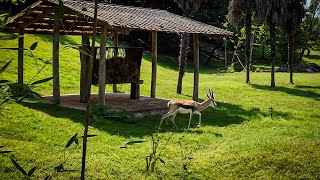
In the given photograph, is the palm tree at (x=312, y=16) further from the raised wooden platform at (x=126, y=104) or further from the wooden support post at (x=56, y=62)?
the wooden support post at (x=56, y=62)

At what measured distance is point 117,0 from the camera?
4247cm

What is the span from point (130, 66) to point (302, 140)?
736 centimetres

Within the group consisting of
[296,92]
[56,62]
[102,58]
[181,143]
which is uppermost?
[102,58]

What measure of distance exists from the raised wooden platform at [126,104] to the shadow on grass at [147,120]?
46 centimetres

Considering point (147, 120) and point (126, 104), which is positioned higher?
point (126, 104)

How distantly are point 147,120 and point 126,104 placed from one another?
2.02m

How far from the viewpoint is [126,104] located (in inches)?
597

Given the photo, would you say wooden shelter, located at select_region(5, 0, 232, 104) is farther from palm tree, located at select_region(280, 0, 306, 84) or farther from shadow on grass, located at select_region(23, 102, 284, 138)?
palm tree, located at select_region(280, 0, 306, 84)

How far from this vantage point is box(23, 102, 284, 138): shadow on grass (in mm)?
11619

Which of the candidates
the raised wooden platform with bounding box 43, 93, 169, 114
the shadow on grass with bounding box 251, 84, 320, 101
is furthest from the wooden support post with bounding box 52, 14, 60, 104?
the shadow on grass with bounding box 251, 84, 320, 101

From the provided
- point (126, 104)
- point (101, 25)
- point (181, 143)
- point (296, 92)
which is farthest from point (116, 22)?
point (296, 92)

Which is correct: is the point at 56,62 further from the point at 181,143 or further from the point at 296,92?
the point at 296,92

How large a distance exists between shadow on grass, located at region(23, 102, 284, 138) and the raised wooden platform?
46 centimetres

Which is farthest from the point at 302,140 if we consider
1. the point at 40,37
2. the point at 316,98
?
the point at 40,37
